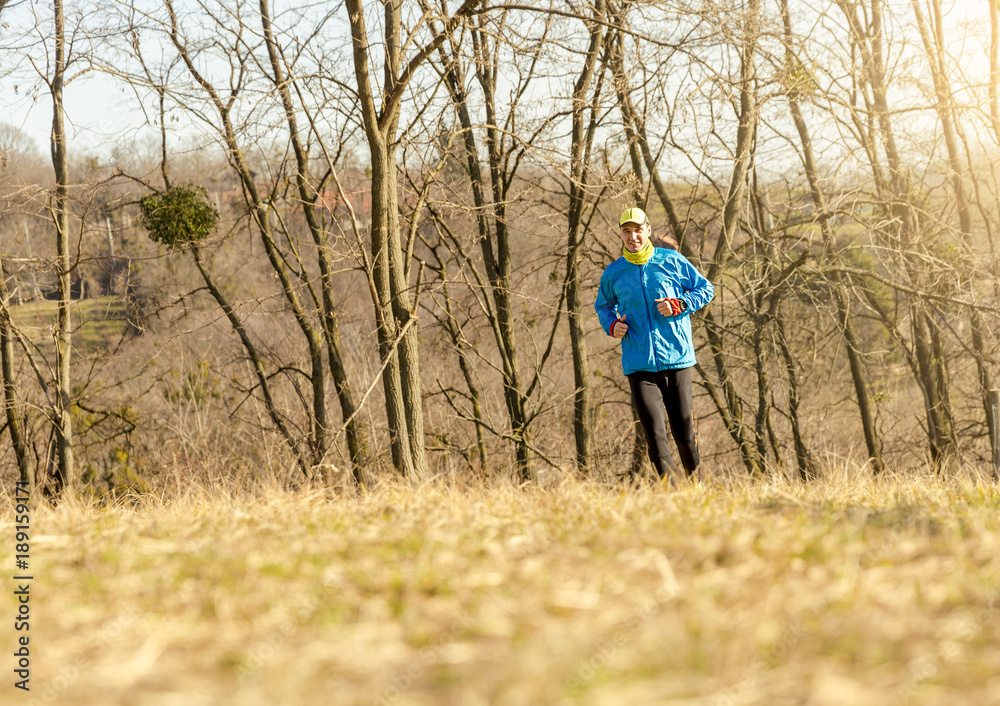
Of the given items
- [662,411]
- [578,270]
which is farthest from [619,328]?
[578,270]

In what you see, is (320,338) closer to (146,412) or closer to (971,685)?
(146,412)

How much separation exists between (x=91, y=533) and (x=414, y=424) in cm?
332

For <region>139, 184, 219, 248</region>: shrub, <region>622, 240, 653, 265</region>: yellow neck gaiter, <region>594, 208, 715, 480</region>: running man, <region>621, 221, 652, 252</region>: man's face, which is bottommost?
<region>594, 208, 715, 480</region>: running man

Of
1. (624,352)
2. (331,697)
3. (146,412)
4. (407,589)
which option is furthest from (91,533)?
(146,412)

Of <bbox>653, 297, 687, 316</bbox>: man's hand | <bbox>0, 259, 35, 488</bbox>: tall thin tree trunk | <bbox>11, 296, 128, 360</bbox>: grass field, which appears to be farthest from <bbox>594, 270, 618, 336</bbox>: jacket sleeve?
<bbox>11, 296, 128, 360</bbox>: grass field

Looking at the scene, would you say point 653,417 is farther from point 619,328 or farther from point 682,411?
point 619,328

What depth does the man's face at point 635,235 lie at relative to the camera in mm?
5121

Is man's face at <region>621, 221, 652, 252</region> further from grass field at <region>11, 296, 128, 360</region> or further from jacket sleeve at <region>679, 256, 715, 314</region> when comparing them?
grass field at <region>11, 296, 128, 360</region>

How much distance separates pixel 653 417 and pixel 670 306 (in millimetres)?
752

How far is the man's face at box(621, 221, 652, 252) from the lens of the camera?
512 centimetres

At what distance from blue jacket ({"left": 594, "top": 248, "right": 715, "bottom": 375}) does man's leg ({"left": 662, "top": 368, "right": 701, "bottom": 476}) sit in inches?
3.4

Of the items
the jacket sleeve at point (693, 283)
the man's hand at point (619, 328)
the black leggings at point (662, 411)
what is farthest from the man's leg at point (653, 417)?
the jacket sleeve at point (693, 283)

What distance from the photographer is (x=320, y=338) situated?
13281mm

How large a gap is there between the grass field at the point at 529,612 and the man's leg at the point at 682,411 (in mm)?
1843
